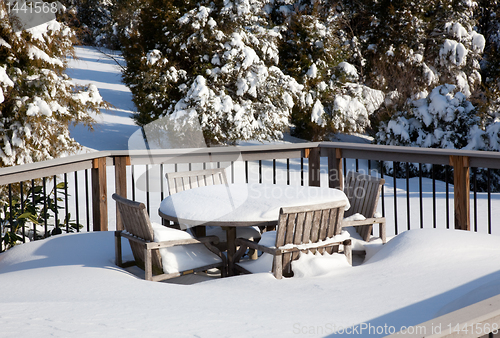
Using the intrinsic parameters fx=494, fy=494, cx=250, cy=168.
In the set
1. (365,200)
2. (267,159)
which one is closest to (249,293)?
(365,200)

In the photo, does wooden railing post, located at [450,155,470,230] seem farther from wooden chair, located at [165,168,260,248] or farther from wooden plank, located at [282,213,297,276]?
wooden chair, located at [165,168,260,248]

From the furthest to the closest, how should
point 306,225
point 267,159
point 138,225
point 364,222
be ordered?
1. point 267,159
2. point 364,222
3. point 138,225
4. point 306,225

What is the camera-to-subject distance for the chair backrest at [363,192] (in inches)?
147

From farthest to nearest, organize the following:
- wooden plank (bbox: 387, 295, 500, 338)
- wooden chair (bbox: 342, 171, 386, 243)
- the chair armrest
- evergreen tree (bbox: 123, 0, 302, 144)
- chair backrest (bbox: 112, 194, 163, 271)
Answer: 1. evergreen tree (bbox: 123, 0, 302, 144)
2. wooden chair (bbox: 342, 171, 386, 243)
3. the chair armrest
4. chair backrest (bbox: 112, 194, 163, 271)
5. wooden plank (bbox: 387, 295, 500, 338)

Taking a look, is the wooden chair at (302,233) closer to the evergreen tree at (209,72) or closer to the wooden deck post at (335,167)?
the wooden deck post at (335,167)

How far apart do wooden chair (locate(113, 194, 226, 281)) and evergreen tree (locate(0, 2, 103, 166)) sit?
3.80 metres

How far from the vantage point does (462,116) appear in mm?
11258

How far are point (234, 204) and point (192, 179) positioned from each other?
1089mm

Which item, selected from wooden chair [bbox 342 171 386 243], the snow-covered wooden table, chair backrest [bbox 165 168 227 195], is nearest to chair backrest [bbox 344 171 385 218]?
wooden chair [bbox 342 171 386 243]

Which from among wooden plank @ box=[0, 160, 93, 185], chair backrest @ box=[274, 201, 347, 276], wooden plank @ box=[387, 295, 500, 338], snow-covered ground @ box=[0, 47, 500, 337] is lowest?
snow-covered ground @ box=[0, 47, 500, 337]

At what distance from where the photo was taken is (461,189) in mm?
3963

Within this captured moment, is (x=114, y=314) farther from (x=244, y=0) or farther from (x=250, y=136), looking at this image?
(x=244, y=0)

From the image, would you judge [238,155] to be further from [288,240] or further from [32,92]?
[32,92]

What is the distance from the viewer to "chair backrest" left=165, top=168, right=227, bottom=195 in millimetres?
4375
